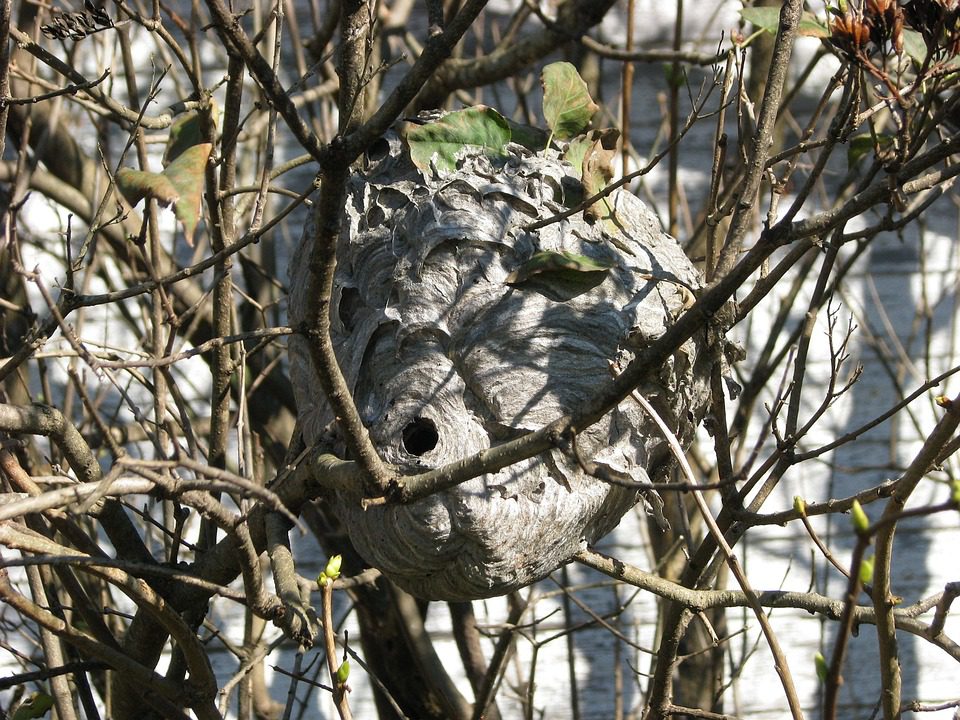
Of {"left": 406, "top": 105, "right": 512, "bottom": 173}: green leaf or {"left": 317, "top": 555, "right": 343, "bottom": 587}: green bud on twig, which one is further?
{"left": 406, "top": 105, "right": 512, "bottom": 173}: green leaf

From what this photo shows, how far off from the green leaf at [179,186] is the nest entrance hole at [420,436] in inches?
22.0

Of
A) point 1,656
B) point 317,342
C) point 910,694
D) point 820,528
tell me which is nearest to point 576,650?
point 820,528

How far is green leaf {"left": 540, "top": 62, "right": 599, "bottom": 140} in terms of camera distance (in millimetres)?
1882

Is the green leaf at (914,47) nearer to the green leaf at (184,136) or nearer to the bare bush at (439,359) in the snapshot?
the bare bush at (439,359)

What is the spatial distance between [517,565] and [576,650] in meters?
2.17

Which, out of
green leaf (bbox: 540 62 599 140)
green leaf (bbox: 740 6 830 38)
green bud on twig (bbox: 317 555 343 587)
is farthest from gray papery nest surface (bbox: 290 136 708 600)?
green leaf (bbox: 740 6 830 38)

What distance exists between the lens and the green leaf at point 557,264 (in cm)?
161

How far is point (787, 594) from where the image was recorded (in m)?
1.60

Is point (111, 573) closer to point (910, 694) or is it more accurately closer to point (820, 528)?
point (820, 528)

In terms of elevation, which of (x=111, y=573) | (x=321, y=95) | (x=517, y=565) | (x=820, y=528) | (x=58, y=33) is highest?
(x=321, y=95)

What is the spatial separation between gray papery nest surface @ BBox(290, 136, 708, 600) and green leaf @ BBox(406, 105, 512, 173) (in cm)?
3

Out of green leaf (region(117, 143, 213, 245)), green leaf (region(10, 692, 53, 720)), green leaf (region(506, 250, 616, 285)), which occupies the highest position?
green leaf (region(506, 250, 616, 285))

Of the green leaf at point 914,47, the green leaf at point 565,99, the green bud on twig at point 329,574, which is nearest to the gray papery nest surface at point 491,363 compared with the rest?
the green leaf at point 565,99

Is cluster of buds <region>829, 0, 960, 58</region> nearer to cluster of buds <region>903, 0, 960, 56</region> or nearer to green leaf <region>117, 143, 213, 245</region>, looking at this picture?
cluster of buds <region>903, 0, 960, 56</region>
